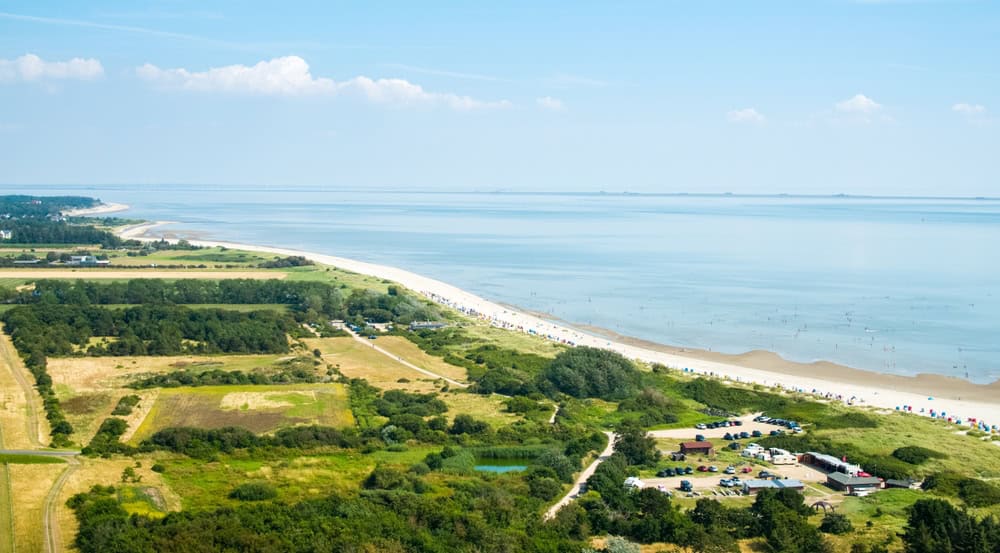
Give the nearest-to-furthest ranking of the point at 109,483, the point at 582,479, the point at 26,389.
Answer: the point at 109,483 → the point at 582,479 → the point at 26,389

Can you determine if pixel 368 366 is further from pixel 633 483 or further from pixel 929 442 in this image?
pixel 929 442

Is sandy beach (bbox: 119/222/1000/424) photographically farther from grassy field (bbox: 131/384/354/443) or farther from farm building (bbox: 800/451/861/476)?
grassy field (bbox: 131/384/354/443)

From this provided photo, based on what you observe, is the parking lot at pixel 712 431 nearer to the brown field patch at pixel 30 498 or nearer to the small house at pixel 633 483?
the small house at pixel 633 483

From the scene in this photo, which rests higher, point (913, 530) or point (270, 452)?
point (913, 530)

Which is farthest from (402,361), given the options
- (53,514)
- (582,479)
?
(53,514)

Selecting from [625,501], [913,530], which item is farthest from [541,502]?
[913,530]

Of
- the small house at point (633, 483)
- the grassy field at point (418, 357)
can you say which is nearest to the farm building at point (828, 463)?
the small house at point (633, 483)

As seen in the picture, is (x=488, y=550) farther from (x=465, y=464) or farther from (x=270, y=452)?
(x=270, y=452)
